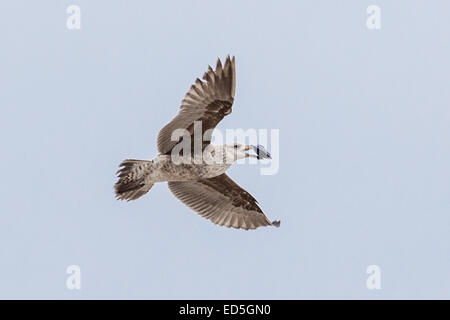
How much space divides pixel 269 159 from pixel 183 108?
1.66m

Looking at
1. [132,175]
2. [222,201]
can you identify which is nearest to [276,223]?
[222,201]

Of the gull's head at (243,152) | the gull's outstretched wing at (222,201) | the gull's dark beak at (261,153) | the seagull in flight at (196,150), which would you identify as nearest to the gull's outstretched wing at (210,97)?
the seagull in flight at (196,150)

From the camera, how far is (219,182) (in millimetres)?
15633

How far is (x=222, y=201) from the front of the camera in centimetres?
1583

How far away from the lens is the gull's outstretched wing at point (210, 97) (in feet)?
44.9

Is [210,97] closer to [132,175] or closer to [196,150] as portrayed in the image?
[196,150]

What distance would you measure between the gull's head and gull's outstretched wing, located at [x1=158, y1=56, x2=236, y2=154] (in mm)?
552

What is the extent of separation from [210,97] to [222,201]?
2.68 metres

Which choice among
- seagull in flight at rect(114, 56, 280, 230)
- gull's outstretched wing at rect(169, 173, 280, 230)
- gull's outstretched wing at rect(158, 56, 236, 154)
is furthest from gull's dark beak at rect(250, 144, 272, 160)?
gull's outstretched wing at rect(169, 173, 280, 230)

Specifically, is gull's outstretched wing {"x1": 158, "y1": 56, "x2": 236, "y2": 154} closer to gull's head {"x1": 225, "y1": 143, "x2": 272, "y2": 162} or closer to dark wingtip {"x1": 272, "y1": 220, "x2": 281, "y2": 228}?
gull's head {"x1": 225, "y1": 143, "x2": 272, "y2": 162}

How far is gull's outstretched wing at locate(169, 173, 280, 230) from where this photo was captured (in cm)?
1560

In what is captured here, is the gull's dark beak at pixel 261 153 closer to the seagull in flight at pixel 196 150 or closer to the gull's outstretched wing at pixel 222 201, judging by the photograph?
the seagull in flight at pixel 196 150
